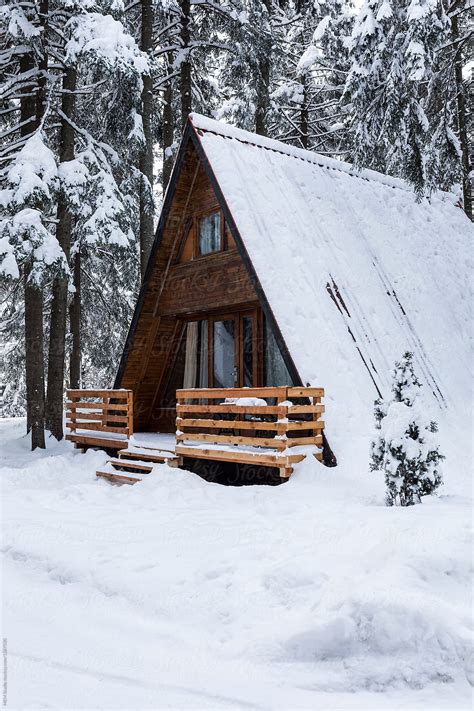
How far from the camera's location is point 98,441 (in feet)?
39.9

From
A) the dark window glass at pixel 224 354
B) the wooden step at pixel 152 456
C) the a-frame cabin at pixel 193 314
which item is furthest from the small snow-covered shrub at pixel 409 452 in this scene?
the dark window glass at pixel 224 354

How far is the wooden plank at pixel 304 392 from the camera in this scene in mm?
8266

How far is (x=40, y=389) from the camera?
13828mm

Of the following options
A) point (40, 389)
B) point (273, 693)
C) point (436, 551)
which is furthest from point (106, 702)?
point (40, 389)

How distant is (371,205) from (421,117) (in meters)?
2.24

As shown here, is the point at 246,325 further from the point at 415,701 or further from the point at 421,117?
the point at 415,701

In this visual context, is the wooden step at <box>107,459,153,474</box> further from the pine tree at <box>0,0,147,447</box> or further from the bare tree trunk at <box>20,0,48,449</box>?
the pine tree at <box>0,0,147,447</box>

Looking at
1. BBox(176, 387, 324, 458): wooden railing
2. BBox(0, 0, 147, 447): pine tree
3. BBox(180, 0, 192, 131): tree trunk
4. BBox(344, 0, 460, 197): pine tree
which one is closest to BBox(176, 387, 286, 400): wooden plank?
BBox(176, 387, 324, 458): wooden railing

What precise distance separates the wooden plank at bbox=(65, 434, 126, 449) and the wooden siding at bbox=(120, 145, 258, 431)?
4.83 ft

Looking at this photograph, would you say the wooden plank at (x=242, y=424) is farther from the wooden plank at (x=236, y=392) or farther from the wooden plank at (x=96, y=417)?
the wooden plank at (x=96, y=417)

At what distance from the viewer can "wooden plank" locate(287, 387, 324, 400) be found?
8.27 m

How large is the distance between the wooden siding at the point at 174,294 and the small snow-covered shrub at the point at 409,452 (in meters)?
4.70

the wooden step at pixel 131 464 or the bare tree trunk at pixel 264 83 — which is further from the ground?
the bare tree trunk at pixel 264 83

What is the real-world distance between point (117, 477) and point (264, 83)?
46.6 feet
